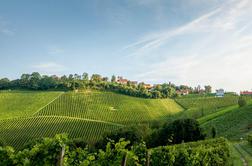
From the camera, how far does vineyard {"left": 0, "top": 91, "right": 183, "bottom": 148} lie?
62031mm

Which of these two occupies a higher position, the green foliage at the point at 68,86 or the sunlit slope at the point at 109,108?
the green foliage at the point at 68,86

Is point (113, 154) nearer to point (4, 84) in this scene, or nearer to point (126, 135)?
point (126, 135)

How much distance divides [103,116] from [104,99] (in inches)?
702

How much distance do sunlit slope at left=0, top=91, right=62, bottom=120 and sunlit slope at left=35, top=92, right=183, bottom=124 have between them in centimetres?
284

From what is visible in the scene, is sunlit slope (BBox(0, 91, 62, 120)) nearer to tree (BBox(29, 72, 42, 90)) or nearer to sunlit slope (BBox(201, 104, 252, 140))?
tree (BBox(29, 72, 42, 90))

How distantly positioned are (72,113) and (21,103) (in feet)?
50.7

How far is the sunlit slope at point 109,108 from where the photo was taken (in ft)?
256

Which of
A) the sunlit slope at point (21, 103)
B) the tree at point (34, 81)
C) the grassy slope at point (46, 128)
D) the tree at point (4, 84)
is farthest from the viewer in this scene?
the tree at point (4, 84)

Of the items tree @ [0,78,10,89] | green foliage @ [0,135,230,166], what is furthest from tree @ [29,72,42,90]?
green foliage @ [0,135,230,166]

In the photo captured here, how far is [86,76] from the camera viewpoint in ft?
462

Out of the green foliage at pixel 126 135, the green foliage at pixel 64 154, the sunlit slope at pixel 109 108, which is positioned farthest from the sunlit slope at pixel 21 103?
the green foliage at pixel 64 154

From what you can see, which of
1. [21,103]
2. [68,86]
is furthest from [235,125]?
[68,86]

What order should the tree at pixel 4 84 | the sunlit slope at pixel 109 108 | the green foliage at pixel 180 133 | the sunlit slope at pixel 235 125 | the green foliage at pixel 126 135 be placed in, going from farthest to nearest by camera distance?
the tree at pixel 4 84
the sunlit slope at pixel 109 108
the green foliage at pixel 126 135
the sunlit slope at pixel 235 125
the green foliage at pixel 180 133

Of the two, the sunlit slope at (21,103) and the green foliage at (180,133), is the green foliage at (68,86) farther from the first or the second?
the green foliage at (180,133)
